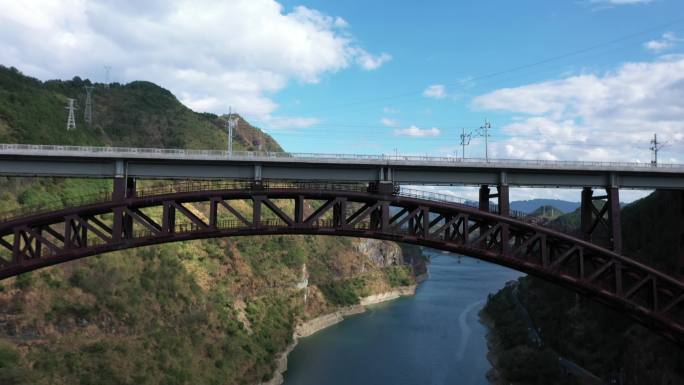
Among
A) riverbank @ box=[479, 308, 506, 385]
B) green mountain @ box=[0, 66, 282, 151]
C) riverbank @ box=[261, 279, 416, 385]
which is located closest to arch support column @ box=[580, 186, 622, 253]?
riverbank @ box=[479, 308, 506, 385]

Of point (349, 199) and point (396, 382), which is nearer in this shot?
point (349, 199)

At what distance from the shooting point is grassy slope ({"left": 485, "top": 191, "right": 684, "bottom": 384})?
93.6 feet

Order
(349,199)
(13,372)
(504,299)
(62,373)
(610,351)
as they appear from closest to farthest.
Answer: (349,199) < (13,372) < (62,373) < (610,351) < (504,299)

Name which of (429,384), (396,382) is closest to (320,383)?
(396,382)

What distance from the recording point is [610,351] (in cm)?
3412

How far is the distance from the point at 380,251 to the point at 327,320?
118 feet

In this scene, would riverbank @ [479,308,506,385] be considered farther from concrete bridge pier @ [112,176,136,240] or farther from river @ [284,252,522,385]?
concrete bridge pier @ [112,176,136,240]

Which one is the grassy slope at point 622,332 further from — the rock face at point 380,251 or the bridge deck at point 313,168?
the rock face at point 380,251

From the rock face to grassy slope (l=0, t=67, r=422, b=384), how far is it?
53.3 feet

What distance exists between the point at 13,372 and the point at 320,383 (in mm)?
28573

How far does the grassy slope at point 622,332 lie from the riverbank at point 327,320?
2389cm

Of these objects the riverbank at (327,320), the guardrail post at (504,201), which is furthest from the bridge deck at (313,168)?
the riverbank at (327,320)

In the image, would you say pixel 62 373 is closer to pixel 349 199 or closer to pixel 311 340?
pixel 349 199

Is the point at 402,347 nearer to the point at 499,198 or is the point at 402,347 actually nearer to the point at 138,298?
the point at 138,298
